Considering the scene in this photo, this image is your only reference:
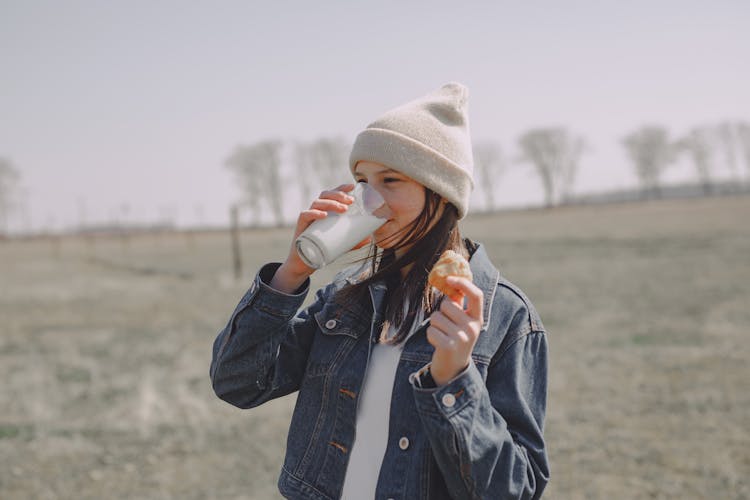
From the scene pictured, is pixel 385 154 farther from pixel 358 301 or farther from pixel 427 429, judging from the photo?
pixel 427 429

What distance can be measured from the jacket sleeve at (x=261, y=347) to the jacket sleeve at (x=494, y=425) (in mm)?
480

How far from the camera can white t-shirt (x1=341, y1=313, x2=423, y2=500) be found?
1.69 metres

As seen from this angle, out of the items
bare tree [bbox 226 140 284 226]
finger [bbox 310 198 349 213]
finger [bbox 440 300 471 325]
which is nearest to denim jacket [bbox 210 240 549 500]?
finger [bbox 440 300 471 325]

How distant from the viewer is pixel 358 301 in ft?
6.16

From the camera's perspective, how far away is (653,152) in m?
79.9

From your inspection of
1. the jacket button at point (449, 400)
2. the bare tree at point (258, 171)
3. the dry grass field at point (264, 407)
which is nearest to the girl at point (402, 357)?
the jacket button at point (449, 400)

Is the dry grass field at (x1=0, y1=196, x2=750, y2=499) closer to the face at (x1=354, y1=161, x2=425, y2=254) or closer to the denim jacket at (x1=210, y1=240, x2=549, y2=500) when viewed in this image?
the denim jacket at (x1=210, y1=240, x2=549, y2=500)

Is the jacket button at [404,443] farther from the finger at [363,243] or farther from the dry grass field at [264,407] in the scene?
the dry grass field at [264,407]

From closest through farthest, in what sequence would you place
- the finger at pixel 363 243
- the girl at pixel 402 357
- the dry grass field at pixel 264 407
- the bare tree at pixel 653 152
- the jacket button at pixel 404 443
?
the girl at pixel 402 357 < the jacket button at pixel 404 443 < the finger at pixel 363 243 < the dry grass field at pixel 264 407 < the bare tree at pixel 653 152

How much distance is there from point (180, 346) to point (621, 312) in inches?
297

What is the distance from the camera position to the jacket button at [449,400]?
4.83 ft

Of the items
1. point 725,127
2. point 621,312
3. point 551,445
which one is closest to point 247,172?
point 725,127

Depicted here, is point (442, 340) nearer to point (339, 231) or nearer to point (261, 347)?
point (339, 231)

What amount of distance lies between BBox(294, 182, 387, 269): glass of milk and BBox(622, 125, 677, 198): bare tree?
8470 centimetres
